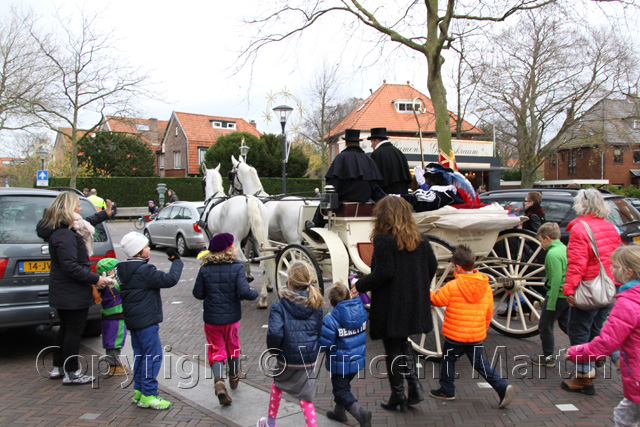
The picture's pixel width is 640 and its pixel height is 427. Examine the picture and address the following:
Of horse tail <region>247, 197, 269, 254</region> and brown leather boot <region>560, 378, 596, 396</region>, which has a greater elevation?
horse tail <region>247, 197, 269, 254</region>

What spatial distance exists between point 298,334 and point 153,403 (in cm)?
161

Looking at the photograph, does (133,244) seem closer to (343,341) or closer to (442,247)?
(343,341)

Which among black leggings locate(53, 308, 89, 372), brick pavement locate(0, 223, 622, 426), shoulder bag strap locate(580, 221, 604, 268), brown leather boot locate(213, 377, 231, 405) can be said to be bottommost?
brick pavement locate(0, 223, 622, 426)

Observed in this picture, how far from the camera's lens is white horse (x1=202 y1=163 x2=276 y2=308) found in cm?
704

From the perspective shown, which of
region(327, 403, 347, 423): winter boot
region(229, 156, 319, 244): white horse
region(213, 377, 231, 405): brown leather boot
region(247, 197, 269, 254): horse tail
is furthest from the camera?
region(229, 156, 319, 244): white horse

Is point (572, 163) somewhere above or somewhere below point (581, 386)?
above

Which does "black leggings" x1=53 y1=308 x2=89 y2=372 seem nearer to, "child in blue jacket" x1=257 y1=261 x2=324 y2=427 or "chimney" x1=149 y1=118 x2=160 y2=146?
"child in blue jacket" x1=257 y1=261 x2=324 y2=427

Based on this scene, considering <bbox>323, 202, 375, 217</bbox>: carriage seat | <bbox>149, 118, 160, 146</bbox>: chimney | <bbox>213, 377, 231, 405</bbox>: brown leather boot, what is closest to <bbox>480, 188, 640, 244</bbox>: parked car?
<bbox>323, 202, 375, 217</bbox>: carriage seat

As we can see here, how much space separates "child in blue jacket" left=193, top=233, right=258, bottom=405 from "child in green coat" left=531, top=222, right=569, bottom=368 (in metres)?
2.91

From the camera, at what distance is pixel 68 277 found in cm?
417

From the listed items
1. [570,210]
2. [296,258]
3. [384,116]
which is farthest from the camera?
[384,116]

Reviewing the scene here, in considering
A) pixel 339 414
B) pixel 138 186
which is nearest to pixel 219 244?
pixel 339 414

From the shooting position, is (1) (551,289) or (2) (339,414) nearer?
(2) (339,414)

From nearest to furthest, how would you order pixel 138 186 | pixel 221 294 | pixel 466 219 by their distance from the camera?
pixel 221 294, pixel 466 219, pixel 138 186
